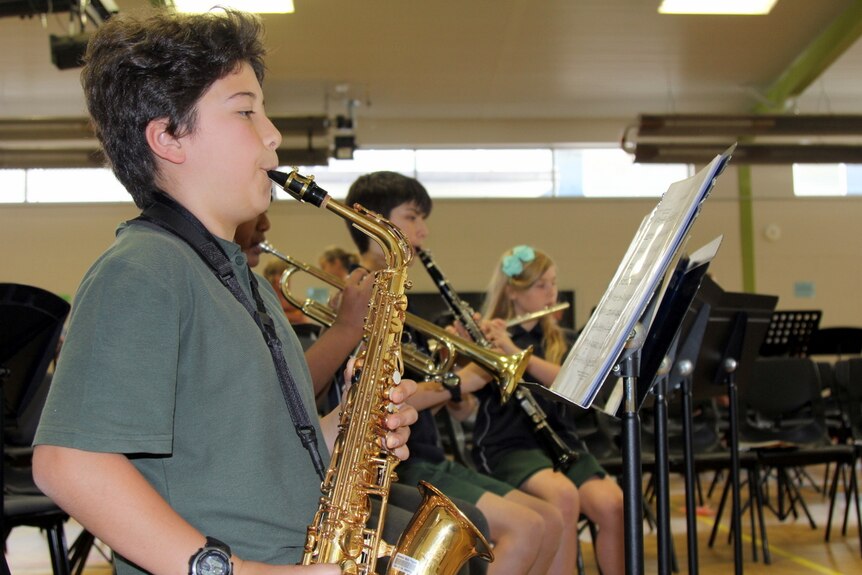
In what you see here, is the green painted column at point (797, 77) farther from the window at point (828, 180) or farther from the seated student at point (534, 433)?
the seated student at point (534, 433)

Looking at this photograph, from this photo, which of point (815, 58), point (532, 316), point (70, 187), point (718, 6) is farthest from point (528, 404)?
point (70, 187)

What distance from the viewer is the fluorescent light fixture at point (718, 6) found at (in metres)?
7.24

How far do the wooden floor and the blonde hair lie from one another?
1147mm

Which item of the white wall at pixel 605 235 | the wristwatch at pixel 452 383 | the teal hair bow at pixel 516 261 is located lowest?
the wristwatch at pixel 452 383

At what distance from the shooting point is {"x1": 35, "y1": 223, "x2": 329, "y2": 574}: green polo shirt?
4.19 feet

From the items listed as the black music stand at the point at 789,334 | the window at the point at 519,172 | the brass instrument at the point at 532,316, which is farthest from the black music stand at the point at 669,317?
the window at the point at 519,172

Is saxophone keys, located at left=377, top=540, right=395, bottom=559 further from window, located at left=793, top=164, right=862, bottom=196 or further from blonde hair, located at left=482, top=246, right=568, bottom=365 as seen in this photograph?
window, located at left=793, top=164, right=862, bottom=196

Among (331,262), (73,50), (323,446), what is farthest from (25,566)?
(323,446)

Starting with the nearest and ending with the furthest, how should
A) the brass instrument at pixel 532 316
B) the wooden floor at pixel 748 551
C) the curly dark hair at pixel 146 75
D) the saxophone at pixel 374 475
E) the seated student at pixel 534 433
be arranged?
the curly dark hair at pixel 146 75, the saxophone at pixel 374 475, the seated student at pixel 534 433, the brass instrument at pixel 532 316, the wooden floor at pixel 748 551

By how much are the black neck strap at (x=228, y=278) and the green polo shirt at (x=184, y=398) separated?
22 millimetres

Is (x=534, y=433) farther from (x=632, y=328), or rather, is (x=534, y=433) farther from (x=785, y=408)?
(x=785, y=408)

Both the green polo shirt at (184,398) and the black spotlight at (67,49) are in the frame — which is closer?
the green polo shirt at (184,398)

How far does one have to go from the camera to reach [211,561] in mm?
1278

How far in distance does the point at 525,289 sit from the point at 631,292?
2.38 meters
